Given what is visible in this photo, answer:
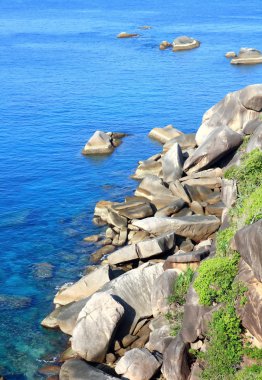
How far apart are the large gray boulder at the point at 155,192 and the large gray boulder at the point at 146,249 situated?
7.22 m

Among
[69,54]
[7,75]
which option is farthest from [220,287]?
[69,54]

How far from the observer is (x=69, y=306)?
32.6 meters

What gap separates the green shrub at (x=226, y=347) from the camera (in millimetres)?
24234

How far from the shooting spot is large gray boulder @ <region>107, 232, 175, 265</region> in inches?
1395

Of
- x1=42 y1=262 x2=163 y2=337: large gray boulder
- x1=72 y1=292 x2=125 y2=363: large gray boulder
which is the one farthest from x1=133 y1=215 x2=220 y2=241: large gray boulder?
x1=72 y1=292 x2=125 y2=363: large gray boulder

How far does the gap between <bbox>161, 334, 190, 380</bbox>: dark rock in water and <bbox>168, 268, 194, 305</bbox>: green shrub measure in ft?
9.86

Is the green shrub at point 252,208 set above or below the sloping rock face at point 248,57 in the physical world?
above

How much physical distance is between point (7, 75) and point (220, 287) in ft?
249

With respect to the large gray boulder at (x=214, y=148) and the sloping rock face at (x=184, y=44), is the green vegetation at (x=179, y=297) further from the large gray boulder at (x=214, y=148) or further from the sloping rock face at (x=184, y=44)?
the sloping rock face at (x=184, y=44)

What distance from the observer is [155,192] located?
148 ft

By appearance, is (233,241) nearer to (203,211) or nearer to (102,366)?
(102,366)

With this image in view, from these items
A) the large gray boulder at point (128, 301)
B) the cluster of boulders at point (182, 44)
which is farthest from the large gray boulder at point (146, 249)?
the cluster of boulders at point (182, 44)

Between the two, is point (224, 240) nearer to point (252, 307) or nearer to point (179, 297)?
point (179, 297)

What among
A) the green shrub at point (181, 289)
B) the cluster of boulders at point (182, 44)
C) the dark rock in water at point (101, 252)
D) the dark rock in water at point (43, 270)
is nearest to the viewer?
the green shrub at point (181, 289)
